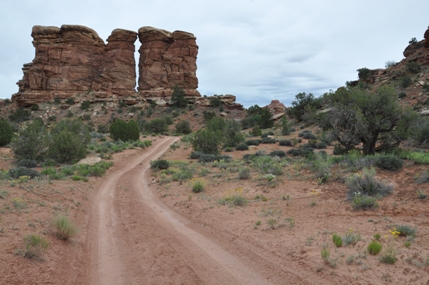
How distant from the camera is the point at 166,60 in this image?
63312 mm

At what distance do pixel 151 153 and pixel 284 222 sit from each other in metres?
20.2

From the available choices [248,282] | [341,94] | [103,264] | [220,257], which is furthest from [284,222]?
[341,94]

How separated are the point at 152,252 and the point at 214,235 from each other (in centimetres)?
167

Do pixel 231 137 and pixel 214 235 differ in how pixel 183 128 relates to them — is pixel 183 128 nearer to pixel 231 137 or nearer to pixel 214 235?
pixel 231 137

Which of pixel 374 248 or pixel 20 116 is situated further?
pixel 20 116

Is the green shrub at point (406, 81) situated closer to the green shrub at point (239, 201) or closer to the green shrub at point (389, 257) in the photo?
the green shrub at point (239, 201)

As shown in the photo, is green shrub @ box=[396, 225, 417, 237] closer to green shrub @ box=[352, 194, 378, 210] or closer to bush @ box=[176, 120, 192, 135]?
green shrub @ box=[352, 194, 378, 210]

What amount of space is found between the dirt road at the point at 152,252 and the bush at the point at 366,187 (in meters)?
4.85

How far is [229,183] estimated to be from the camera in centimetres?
1283

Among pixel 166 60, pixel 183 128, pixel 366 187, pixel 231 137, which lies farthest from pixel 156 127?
pixel 366 187

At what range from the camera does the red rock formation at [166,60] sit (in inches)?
2493

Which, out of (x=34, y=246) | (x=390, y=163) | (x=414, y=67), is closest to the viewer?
(x=34, y=246)

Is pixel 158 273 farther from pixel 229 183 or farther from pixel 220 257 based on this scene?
A: pixel 229 183

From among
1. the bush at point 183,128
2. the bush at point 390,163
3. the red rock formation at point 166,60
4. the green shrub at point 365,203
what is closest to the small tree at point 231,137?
the bush at point 390,163
